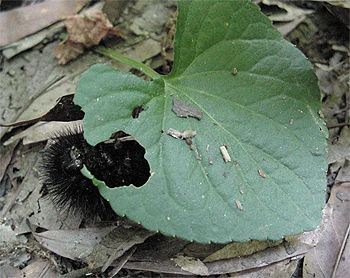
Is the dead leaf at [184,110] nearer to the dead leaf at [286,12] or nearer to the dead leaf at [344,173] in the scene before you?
the dead leaf at [344,173]

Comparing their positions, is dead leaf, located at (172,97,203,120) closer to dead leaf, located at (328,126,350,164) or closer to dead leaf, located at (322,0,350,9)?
dead leaf, located at (328,126,350,164)

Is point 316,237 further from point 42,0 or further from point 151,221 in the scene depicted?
point 42,0

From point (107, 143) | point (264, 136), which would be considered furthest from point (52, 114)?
point (264, 136)

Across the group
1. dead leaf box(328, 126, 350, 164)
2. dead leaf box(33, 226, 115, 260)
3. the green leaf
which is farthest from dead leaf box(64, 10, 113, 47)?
dead leaf box(328, 126, 350, 164)

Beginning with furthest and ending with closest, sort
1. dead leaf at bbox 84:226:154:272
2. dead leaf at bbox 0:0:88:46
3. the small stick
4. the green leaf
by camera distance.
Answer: dead leaf at bbox 0:0:88:46 < dead leaf at bbox 84:226:154:272 < the small stick < the green leaf

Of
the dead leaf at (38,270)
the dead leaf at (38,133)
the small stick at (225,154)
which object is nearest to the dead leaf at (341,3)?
the small stick at (225,154)
